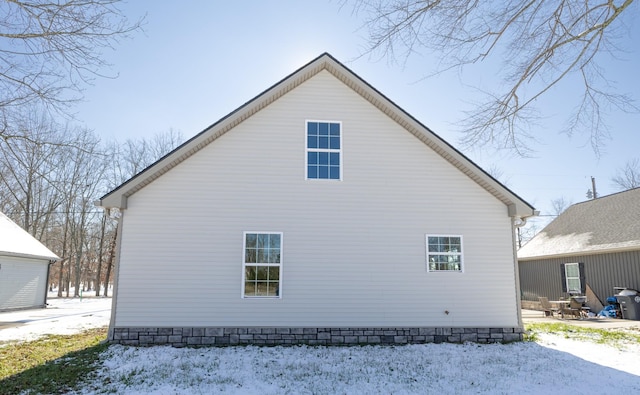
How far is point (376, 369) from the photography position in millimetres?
7461

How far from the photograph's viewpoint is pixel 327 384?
6.59 meters

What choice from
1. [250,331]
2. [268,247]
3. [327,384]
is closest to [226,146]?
[268,247]

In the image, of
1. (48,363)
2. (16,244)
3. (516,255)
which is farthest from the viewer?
(16,244)

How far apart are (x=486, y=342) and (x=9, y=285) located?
1871 cm

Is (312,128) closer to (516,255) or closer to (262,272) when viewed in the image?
(262,272)

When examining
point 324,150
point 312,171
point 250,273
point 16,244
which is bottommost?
point 250,273

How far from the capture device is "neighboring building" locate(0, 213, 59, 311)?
685 inches

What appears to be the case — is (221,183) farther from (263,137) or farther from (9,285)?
(9,285)

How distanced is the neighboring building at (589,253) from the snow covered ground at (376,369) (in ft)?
24.2

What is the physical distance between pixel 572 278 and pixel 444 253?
1135 centimetres

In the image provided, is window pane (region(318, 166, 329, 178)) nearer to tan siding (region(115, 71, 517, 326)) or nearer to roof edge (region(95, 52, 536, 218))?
tan siding (region(115, 71, 517, 326))

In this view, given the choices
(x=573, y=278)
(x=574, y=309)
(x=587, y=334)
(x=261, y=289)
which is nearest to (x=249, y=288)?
(x=261, y=289)

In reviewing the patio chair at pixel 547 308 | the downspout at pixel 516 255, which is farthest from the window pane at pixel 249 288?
the patio chair at pixel 547 308

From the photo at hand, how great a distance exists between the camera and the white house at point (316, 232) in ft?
30.7
